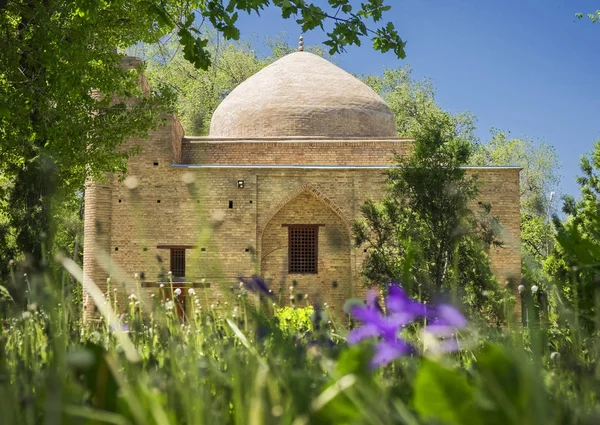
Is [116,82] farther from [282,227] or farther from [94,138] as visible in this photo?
[282,227]

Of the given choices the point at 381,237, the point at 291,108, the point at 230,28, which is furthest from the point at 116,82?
the point at 291,108

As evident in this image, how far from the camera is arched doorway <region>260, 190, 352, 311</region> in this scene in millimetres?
18859

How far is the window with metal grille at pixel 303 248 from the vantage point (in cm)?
1916

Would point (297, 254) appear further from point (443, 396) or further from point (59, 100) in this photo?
point (443, 396)

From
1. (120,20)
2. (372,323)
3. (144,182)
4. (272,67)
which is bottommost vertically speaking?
(372,323)

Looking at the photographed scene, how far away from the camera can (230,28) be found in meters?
6.98

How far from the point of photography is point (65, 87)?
11.3 metres

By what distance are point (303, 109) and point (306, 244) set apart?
16.9 ft

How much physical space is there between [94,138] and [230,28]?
7747mm

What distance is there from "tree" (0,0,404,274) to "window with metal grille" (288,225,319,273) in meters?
5.87

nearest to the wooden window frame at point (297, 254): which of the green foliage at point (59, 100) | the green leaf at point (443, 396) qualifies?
the green foliage at point (59, 100)

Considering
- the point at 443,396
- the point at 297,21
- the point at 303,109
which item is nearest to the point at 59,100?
the point at 297,21

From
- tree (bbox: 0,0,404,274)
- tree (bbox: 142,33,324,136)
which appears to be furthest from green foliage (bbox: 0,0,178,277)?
tree (bbox: 142,33,324,136)

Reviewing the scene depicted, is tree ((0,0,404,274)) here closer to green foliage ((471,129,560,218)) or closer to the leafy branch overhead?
the leafy branch overhead
